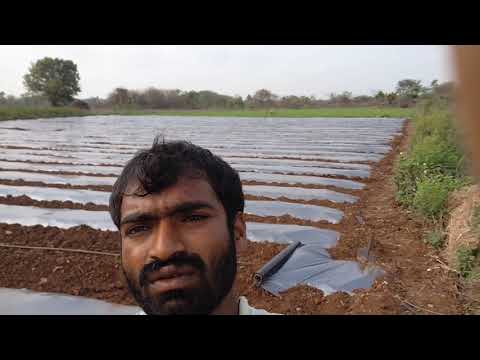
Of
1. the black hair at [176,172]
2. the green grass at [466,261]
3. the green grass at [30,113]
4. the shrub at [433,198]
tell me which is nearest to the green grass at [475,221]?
the green grass at [466,261]

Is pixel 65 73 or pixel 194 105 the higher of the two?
pixel 65 73

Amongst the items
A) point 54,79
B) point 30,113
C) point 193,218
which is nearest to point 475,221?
point 193,218

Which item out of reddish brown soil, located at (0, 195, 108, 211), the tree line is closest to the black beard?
reddish brown soil, located at (0, 195, 108, 211)

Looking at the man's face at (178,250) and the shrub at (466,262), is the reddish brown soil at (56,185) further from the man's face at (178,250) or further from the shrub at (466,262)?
the man's face at (178,250)

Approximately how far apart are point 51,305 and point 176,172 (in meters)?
3.29

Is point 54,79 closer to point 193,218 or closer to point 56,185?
point 56,185

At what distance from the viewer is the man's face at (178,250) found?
41.9 inches

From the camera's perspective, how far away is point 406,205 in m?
6.78

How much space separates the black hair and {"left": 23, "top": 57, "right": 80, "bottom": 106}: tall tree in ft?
155

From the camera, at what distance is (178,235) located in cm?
112

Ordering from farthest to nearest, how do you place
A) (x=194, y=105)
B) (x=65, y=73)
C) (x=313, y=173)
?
(x=194, y=105) < (x=65, y=73) < (x=313, y=173)
